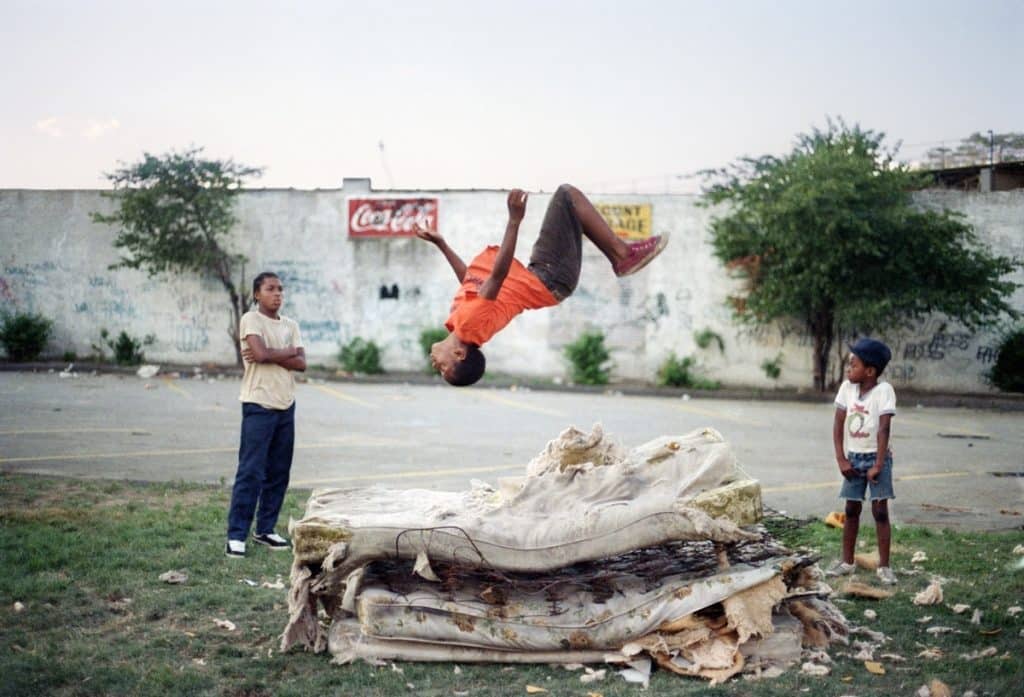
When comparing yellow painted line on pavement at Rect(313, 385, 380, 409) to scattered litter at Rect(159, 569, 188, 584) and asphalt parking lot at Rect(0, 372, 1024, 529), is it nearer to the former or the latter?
asphalt parking lot at Rect(0, 372, 1024, 529)

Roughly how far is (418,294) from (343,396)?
5.35m

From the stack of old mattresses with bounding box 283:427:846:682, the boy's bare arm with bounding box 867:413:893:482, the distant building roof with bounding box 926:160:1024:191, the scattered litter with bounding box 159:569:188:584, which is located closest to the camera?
the stack of old mattresses with bounding box 283:427:846:682

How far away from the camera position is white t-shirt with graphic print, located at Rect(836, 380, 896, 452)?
21.4ft

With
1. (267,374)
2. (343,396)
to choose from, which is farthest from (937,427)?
(267,374)

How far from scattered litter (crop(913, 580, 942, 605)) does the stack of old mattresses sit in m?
0.92

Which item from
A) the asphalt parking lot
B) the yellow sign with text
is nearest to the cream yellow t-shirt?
the asphalt parking lot

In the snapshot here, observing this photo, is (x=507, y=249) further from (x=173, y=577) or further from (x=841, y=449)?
(x=173, y=577)

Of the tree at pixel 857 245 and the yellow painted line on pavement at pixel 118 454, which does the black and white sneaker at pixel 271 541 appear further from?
the tree at pixel 857 245

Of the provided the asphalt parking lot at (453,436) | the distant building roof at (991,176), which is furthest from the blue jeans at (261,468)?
the distant building roof at (991,176)

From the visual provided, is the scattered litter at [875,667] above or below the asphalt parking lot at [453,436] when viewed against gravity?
below

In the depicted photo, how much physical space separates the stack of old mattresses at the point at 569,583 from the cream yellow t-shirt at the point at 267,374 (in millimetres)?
1914

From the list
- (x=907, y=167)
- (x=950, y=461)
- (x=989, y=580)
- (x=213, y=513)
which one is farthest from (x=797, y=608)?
(x=907, y=167)

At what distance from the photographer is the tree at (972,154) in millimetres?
19562

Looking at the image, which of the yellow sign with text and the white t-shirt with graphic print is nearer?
the white t-shirt with graphic print
